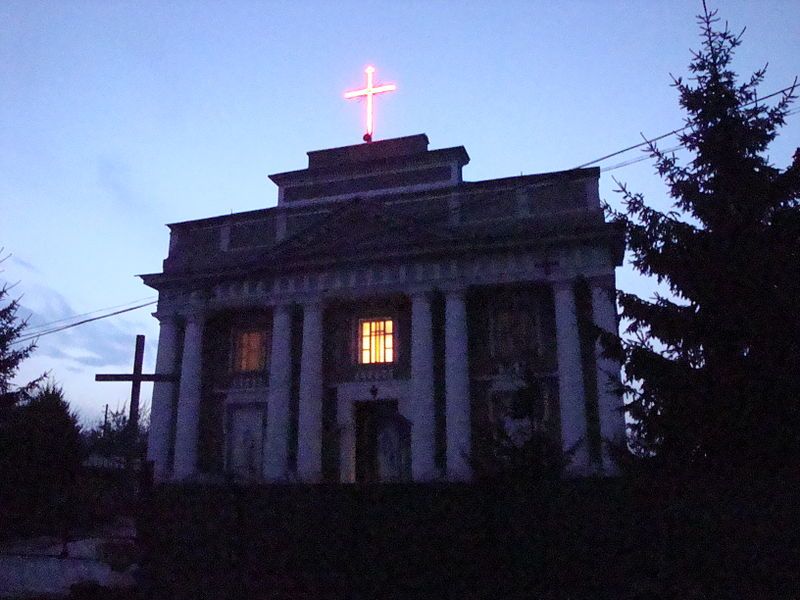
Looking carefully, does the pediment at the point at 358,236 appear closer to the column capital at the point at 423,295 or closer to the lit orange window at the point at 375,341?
the column capital at the point at 423,295

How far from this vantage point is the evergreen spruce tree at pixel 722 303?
32.0 feet

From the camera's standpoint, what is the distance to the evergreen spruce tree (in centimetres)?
975

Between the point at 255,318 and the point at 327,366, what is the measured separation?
11.3ft

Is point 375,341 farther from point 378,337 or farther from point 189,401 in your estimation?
point 189,401

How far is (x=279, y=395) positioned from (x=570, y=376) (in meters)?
9.20

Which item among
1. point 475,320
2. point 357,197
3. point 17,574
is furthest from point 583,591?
point 357,197

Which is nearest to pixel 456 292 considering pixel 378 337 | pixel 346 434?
pixel 378 337

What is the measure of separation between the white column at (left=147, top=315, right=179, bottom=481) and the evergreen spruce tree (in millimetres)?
18027

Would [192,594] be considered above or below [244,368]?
below

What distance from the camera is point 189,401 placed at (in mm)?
24500

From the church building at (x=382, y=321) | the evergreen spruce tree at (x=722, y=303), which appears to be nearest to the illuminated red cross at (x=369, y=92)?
the church building at (x=382, y=321)

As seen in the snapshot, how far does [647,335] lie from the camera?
11.0 m

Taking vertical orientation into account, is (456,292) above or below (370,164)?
below

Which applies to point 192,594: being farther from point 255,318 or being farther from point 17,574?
point 255,318
